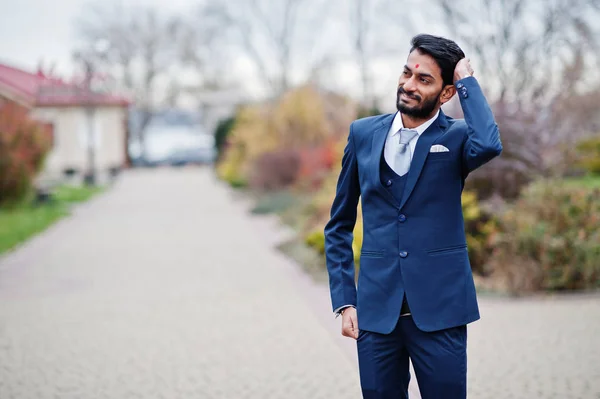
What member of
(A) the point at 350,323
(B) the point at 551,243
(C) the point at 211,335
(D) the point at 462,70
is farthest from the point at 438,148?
(B) the point at 551,243

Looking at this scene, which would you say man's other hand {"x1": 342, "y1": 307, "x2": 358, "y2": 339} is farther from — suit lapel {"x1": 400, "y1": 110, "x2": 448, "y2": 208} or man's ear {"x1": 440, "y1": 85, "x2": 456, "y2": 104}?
man's ear {"x1": 440, "y1": 85, "x2": 456, "y2": 104}

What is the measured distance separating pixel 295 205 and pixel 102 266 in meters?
8.04

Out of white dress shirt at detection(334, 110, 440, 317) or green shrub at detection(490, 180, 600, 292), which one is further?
green shrub at detection(490, 180, 600, 292)

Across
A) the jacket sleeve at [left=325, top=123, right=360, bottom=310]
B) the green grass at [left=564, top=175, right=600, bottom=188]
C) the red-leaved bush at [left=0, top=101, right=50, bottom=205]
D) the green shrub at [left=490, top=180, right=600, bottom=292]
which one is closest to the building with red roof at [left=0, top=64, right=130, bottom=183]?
the red-leaved bush at [left=0, top=101, right=50, bottom=205]

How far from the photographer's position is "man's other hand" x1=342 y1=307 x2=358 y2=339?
10.4ft

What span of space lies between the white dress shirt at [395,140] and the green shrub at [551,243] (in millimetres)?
5872

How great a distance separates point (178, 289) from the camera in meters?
9.81

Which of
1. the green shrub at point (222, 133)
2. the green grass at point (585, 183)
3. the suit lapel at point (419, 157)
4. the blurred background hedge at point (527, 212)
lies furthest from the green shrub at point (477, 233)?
the green shrub at point (222, 133)

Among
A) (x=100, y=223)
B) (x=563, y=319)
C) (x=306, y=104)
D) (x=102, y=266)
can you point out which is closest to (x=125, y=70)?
(x=306, y=104)

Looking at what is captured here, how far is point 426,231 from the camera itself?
121 inches

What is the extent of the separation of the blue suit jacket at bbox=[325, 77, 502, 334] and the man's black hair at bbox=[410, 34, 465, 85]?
99 mm

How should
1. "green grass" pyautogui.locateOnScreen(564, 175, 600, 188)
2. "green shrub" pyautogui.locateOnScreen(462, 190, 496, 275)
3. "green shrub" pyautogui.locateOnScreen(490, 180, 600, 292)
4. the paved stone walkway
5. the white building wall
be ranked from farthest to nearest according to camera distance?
the white building wall → "green grass" pyautogui.locateOnScreen(564, 175, 600, 188) → "green shrub" pyautogui.locateOnScreen(462, 190, 496, 275) → "green shrub" pyautogui.locateOnScreen(490, 180, 600, 292) → the paved stone walkway

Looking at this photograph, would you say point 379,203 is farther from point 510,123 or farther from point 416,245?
point 510,123

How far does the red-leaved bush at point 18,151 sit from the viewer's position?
19.3 m
